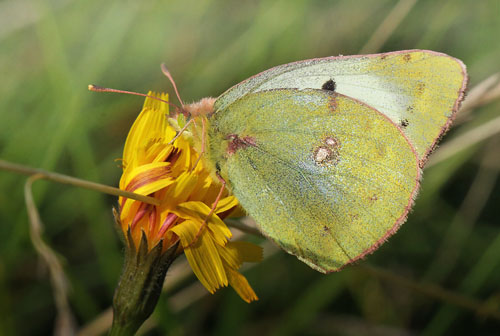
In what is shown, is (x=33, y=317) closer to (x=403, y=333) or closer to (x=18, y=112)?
(x=18, y=112)

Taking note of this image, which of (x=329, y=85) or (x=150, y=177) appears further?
(x=329, y=85)

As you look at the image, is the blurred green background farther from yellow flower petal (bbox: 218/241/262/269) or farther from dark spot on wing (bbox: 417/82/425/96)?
dark spot on wing (bbox: 417/82/425/96)

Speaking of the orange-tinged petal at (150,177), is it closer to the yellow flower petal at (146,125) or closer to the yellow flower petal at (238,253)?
the yellow flower petal at (146,125)

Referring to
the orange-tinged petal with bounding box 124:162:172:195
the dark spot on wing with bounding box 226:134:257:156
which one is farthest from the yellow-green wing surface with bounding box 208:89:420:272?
the orange-tinged petal with bounding box 124:162:172:195

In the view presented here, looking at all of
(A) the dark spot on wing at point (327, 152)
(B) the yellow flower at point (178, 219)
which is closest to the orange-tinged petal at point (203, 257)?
(B) the yellow flower at point (178, 219)

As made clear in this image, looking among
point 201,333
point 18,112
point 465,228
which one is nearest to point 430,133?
point 465,228

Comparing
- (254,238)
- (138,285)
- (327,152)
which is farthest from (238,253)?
(254,238)

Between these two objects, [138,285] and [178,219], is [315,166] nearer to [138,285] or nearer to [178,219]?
[178,219]
